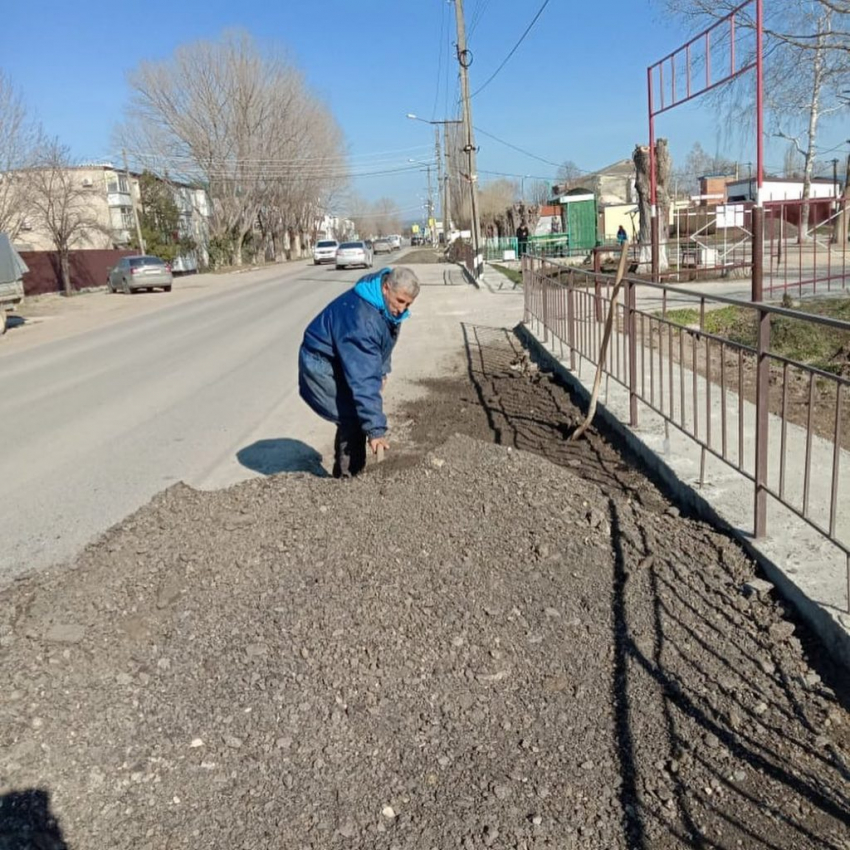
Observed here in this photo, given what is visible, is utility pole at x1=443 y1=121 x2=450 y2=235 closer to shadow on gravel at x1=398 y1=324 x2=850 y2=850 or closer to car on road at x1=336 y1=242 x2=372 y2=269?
car on road at x1=336 y1=242 x2=372 y2=269

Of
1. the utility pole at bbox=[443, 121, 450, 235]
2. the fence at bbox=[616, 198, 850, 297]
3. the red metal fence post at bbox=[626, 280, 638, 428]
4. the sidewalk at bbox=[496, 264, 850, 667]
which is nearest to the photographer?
the sidewalk at bbox=[496, 264, 850, 667]

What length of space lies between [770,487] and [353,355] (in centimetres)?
238

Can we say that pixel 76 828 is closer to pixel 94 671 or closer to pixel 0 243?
pixel 94 671

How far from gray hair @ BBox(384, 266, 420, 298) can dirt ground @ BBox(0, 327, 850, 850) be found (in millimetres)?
1086

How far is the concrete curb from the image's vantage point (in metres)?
3.09

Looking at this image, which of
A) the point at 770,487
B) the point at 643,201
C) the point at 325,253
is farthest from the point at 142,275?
the point at 770,487

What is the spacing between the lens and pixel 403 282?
4.62 m

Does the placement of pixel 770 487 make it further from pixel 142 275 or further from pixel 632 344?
pixel 142 275

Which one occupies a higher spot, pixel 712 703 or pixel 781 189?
pixel 781 189

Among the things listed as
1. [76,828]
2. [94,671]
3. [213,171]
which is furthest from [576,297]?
[213,171]

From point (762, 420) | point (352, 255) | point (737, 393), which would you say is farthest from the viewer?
point (352, 255)

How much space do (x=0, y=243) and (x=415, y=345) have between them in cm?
1286

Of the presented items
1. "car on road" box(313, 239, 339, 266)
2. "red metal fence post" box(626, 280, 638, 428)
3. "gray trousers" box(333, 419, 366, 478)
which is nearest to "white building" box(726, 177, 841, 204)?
"car on road" box(313, 239, 339, 266)

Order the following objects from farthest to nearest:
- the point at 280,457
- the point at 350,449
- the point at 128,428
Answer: the point at 128,428
the point at 280,457
the point at 350,449
